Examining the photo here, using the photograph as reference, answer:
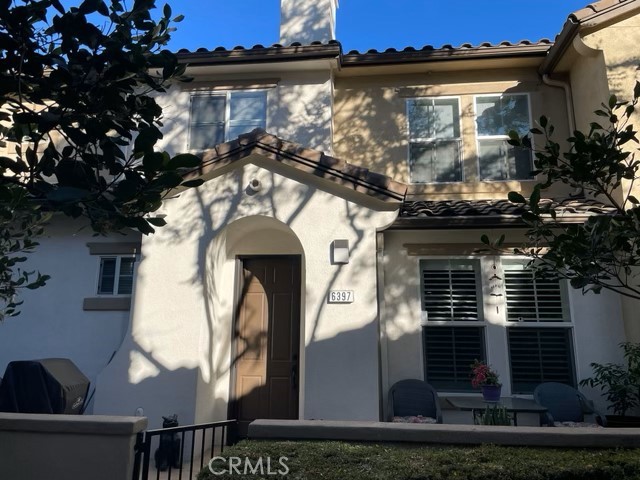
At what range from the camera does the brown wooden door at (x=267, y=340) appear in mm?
7445

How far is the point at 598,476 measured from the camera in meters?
3.61

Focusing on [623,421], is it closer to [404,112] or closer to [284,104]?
[404,112]

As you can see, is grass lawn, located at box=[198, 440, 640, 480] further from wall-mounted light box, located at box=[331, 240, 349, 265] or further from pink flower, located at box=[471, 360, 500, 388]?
wall-mounted light box, located at box=[331, 240, 349, 265]

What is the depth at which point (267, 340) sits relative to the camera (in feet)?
25.1

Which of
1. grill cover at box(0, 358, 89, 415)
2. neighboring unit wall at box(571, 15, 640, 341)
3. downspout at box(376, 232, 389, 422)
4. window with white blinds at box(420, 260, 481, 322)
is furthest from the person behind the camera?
neighboring unit wall at box(571, 15, 640, 341)

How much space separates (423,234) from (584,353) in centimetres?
300

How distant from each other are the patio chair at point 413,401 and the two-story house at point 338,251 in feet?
0.77

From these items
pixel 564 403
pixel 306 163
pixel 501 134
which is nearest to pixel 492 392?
pixel 564 403

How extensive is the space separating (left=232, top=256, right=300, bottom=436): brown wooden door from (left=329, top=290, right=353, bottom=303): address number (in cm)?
124

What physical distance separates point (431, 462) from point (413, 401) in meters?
3.42

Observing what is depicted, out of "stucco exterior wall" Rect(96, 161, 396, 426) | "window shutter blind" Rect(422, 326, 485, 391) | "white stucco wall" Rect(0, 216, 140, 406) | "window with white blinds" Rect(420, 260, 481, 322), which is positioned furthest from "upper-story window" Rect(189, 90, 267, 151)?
"window shutter blind" Rect(422, 326, 485, 391)

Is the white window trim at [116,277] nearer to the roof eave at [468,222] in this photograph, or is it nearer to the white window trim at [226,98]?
the white window trim at [226,98]

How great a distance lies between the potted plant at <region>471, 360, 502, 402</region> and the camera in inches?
258

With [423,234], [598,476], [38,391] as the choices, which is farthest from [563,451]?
[38,391]
